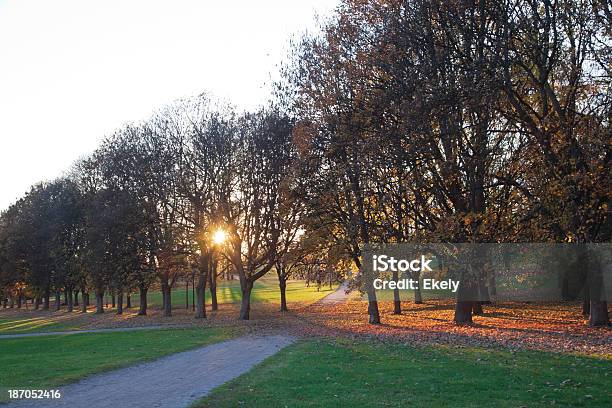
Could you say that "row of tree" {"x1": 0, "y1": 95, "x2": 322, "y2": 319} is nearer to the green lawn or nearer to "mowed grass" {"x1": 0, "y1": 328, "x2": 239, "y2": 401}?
the green lawn

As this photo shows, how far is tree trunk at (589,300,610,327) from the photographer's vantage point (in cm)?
2191

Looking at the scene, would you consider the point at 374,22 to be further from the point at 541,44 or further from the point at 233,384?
the point at 233,384

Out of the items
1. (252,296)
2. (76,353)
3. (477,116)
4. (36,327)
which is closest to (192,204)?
(36,327)

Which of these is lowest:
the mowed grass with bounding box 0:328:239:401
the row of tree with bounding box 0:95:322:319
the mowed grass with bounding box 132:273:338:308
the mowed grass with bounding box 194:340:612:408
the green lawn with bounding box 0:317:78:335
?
the mowed grass with bounding box 132:273:338:308

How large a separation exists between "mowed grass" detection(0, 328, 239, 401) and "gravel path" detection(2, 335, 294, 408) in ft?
3.01

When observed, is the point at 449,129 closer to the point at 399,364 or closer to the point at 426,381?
the point at 399,364

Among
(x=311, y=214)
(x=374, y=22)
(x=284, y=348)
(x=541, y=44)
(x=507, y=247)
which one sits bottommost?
(x=284, y=348)

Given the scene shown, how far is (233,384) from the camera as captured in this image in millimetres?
12469

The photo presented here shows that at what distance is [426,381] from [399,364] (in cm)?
260

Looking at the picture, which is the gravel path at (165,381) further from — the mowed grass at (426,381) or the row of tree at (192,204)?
the row of tree at (192,204)

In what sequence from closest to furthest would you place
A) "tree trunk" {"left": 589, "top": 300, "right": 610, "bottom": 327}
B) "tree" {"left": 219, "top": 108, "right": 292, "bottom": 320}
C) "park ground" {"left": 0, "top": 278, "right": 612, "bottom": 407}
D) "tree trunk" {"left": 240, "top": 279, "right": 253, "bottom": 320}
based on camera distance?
"park ground" {"left": 0, "top": 278, "right": 612, "bottom": 407} → "tree trunk" {"left": 589, "top": 300, "right": 610, "bottom": 327} → "tree" {"left": 219, "top": 108, "right": 292, "bottom": 320} → "tree trunk" {"left": 240, "top": 279, "right": 253, "bottom": 320}

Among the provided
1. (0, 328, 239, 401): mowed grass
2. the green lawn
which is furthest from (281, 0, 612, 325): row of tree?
the green lawn


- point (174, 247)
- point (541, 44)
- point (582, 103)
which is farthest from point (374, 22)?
point (174, 247)

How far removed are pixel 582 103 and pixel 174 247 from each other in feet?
91.4
